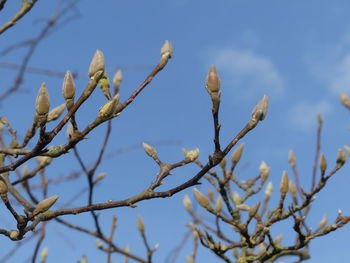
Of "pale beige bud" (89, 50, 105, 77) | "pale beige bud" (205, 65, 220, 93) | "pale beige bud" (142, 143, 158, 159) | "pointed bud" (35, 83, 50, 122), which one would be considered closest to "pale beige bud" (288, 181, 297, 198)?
"pale beige bud" (142, 143, 158, 159)

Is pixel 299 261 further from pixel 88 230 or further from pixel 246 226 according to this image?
pixel 88 230

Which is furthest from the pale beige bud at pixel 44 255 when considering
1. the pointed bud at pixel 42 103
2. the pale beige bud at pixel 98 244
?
the pointed bud at pixel 42 103

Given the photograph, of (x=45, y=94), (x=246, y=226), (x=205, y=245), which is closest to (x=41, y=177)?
(x=205, y=245)

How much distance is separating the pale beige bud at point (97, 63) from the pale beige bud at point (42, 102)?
0.19m

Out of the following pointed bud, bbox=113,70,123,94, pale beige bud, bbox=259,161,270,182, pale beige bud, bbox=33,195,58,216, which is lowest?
pale beige bud, bbox=33,195,58,216

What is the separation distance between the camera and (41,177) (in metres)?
3.84

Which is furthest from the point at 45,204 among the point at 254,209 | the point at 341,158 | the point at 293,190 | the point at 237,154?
the point at 341,158

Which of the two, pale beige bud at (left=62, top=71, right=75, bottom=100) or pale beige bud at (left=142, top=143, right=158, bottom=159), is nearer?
pale beige bud at (left=62, top=71, right=75, bottom=100)

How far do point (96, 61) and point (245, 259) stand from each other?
1867mm

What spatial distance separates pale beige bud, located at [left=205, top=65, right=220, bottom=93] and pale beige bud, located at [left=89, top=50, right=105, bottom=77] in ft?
1.34

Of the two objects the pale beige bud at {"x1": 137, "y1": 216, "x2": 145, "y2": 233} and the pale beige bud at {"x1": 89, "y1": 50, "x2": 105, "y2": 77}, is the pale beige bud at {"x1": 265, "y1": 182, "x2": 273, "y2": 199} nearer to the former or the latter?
the pale beige bud at {"x1": 137, "y1": 216, "x2": 145, "y2": 233}

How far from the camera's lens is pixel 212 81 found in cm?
188

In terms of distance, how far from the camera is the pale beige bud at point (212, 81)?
1.87m

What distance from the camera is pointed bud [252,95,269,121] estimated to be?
198cm
